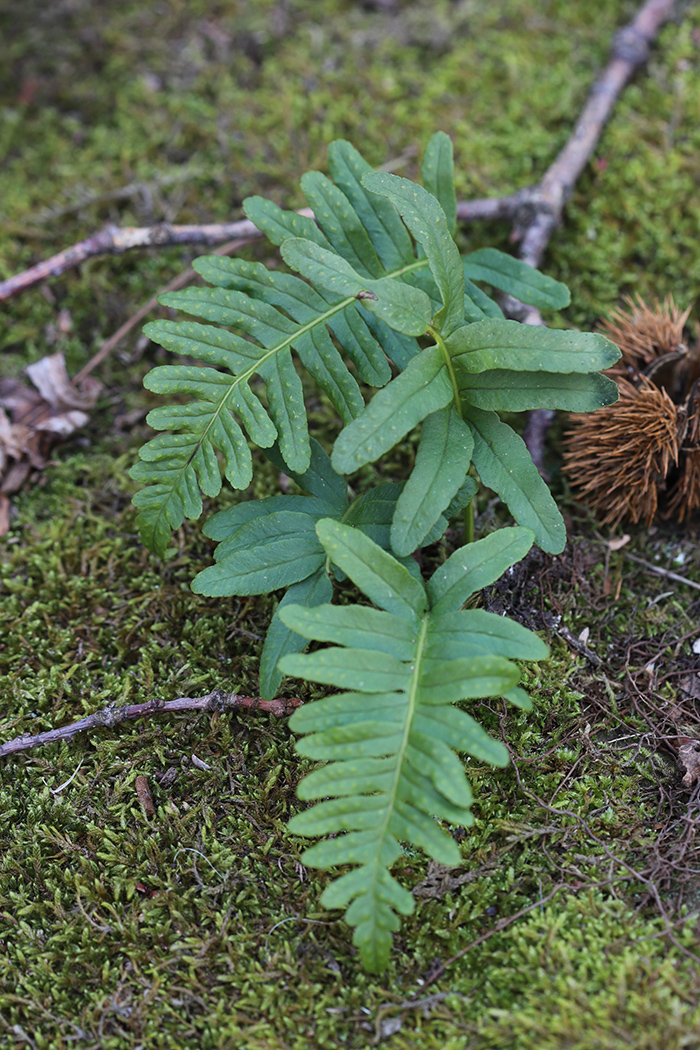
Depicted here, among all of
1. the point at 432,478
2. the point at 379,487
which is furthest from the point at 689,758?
the point at 379,487

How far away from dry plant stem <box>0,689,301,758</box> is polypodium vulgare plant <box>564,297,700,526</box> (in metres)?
1.44

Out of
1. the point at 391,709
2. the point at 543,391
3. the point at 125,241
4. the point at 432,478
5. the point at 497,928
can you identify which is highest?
the point at 125,241

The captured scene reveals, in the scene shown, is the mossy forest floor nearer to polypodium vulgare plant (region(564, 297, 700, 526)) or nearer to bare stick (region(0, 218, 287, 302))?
polypodium vulgare plant (region(564, 297, 700, 526))

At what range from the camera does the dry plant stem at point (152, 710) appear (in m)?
2.72

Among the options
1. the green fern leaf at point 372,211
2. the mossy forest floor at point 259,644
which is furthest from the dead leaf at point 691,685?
the green fern leaf at point 372,211

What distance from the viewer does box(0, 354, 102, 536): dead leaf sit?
3.52 meters

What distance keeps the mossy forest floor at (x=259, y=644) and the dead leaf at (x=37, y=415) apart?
0.09 meters

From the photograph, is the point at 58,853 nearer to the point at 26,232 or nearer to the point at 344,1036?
the point at 344,1036

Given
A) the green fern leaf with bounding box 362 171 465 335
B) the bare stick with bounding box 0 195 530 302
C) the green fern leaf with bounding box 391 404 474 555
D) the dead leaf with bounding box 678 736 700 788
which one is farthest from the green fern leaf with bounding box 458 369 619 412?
the bare stick with bounding box 0 195 530 302

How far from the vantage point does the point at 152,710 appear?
2770 mm

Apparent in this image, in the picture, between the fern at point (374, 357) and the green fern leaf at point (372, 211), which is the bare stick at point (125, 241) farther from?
the fern at point (374, 357)

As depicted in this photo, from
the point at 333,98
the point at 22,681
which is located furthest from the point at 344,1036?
the point at 333,98

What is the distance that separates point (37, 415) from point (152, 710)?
1641 mm

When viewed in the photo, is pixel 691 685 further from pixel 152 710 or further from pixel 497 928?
pixel 152 710
